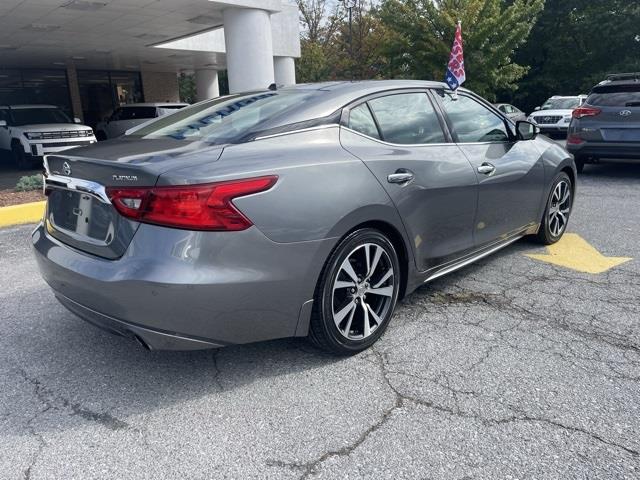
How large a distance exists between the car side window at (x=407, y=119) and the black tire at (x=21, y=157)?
472 inches

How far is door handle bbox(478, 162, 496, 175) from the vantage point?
3894 millimetres

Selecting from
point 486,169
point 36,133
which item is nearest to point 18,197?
point 36,133

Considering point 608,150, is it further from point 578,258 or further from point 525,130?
point 525,130

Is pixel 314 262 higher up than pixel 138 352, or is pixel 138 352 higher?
pixel 314 262

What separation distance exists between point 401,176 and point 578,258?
252cm

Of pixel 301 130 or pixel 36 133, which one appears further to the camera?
pixel 36 133

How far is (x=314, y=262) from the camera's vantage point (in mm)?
2748

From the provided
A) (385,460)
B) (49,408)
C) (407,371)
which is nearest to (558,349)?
(407,371)

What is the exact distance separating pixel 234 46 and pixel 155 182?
35.3 ft

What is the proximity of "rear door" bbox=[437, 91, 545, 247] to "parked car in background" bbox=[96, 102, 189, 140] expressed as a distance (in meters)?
13.1

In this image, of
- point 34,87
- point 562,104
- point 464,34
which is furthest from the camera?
point 464,34

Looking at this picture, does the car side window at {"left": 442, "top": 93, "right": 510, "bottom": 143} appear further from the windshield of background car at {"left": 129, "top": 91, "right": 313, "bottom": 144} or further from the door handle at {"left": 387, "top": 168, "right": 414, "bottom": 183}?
the windshield of background car at {"left": 129, "top": 91, "right": 313, "bottom": 144}

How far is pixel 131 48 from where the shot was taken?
1722cm

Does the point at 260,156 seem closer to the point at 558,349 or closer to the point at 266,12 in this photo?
the point at 558,349
